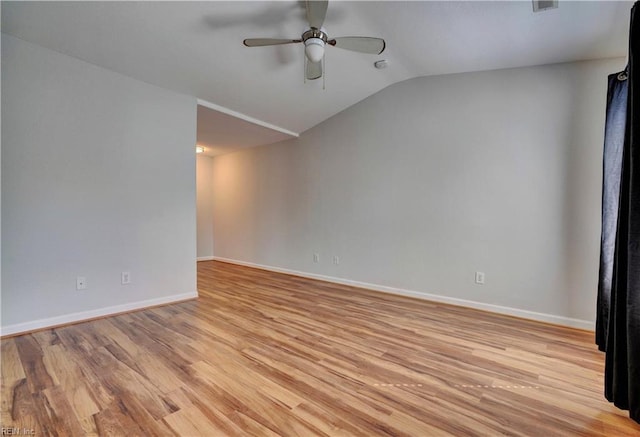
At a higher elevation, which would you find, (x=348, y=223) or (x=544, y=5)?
(x=544, y=5)

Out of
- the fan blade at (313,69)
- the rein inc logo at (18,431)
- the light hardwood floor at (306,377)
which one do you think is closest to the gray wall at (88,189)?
the light hardwood floor at (306,377)

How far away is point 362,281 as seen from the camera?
161 inches

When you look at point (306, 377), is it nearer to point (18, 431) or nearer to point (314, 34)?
point (18, 431)

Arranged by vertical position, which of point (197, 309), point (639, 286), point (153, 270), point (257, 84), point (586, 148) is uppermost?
point (257, 84)

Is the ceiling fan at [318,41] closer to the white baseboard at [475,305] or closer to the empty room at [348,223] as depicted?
the empty room at [348,223]

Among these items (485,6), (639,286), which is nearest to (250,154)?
(485,6)

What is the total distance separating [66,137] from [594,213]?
4840mm

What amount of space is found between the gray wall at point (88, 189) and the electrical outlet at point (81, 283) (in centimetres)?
3

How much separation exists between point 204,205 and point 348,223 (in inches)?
145

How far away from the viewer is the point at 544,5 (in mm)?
1997

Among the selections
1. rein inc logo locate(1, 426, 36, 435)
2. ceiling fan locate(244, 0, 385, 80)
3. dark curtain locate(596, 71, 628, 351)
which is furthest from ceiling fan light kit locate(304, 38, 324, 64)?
rein inc logo locate(1, 426, 36, 435)

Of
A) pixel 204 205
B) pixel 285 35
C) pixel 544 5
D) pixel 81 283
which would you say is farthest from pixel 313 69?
pixel 204 205

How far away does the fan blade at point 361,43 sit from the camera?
84.9 inches

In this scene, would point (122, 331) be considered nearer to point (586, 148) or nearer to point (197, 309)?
point (197, 309)
